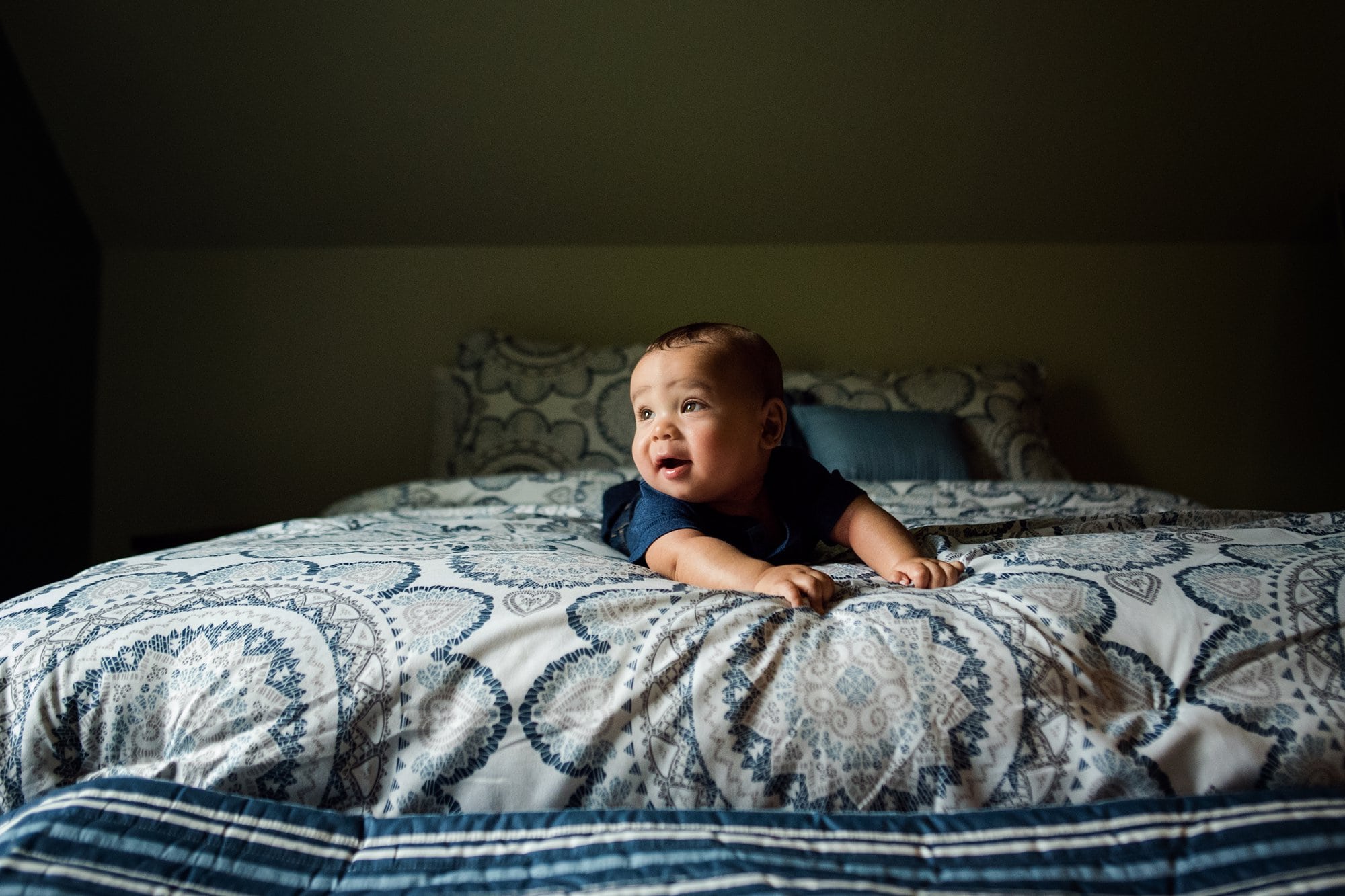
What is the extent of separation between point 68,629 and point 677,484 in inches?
23.9

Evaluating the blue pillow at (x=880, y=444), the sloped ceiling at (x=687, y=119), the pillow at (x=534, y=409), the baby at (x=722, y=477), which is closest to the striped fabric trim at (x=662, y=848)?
the baby at (x=722, y=477)

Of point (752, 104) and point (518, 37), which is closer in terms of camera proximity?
point (518, 37)

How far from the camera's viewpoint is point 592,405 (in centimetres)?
242

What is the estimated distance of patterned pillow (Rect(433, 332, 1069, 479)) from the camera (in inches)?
93.6

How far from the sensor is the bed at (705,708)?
2.13ft

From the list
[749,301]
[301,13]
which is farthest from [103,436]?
[749,301]

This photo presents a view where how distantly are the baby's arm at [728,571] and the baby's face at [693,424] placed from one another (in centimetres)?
8

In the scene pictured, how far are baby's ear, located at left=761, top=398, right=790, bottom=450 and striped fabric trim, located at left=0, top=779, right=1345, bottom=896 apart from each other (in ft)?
1.78

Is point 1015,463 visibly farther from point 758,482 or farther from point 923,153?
point 758,482

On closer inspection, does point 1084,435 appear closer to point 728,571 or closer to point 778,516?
point 778,516

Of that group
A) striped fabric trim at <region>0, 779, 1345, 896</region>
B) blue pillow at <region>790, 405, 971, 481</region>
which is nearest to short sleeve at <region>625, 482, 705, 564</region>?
striped fabric trim at <region>0, 779, 1345, 896</region>

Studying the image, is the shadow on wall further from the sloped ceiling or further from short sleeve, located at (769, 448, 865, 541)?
short sleeve, located at (769, 448, 865, 541)

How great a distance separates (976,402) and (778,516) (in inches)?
57.7

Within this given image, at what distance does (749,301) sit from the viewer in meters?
2.92
